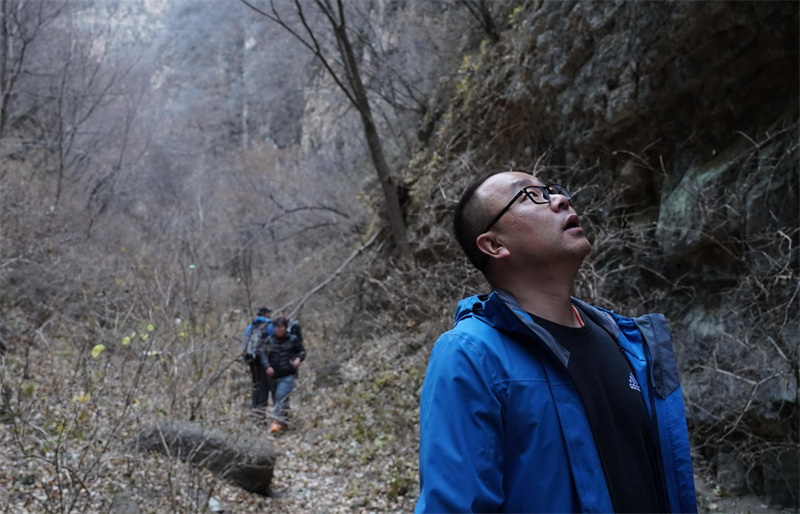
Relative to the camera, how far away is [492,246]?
194 centimetres

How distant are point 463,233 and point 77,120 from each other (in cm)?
2147

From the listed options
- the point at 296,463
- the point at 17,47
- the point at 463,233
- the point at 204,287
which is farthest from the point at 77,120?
the point at 463,233

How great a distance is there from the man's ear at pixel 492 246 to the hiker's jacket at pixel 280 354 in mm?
7691

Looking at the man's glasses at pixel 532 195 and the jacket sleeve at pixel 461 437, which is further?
the man's glasses at pixel 532 195

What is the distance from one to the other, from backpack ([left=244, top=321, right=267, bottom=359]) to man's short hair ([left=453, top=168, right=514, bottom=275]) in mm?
7253

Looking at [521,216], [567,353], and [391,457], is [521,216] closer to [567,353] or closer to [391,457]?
[567,353]

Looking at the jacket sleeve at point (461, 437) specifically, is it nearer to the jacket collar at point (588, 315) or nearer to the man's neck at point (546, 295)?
the jacket collar at point (588, 315)

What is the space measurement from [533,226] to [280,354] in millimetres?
8019

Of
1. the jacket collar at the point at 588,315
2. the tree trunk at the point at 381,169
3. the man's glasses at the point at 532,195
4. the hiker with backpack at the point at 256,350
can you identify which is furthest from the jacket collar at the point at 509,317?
the tree trunk at the point at 381,169

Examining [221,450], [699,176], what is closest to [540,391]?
[221,450]

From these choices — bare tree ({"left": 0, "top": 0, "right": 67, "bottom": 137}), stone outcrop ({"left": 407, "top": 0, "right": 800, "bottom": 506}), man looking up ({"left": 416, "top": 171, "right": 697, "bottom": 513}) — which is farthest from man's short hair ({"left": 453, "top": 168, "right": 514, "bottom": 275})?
bare tree ({"left": 0, "top": 0, "right": 67, "bottom": 137})

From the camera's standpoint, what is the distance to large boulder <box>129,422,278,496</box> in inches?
249

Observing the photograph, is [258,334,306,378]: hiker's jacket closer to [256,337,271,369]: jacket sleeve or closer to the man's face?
[256,337,271,369]: jacket sleeve

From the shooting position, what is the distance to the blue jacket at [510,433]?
1.48 m
